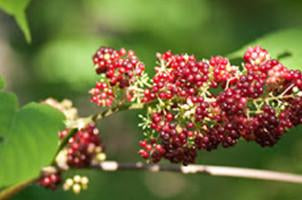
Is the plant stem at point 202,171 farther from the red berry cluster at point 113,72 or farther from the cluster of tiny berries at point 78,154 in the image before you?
the red berry cluster at point 113,72

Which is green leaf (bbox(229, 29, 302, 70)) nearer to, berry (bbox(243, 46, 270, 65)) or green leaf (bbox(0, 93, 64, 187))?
berry (bbox(243, 46, 270, 65))

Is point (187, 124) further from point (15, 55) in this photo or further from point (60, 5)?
point (15, 55)

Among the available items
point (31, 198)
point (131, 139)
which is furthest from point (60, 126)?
point (131, 139)

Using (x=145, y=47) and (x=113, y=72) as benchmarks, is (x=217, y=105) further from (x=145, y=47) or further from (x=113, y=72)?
(x=145, y=47)

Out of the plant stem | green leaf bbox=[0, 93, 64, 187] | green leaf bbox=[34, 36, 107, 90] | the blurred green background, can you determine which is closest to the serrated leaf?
green leaf bbox=[0, 93, 64, 187]

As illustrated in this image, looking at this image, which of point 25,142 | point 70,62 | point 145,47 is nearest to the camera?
point 25,142

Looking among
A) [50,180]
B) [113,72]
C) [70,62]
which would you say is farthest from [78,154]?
[70,62]

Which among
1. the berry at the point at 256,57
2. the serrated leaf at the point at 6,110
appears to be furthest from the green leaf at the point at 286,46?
the serrated leaf at the point at 6,110
